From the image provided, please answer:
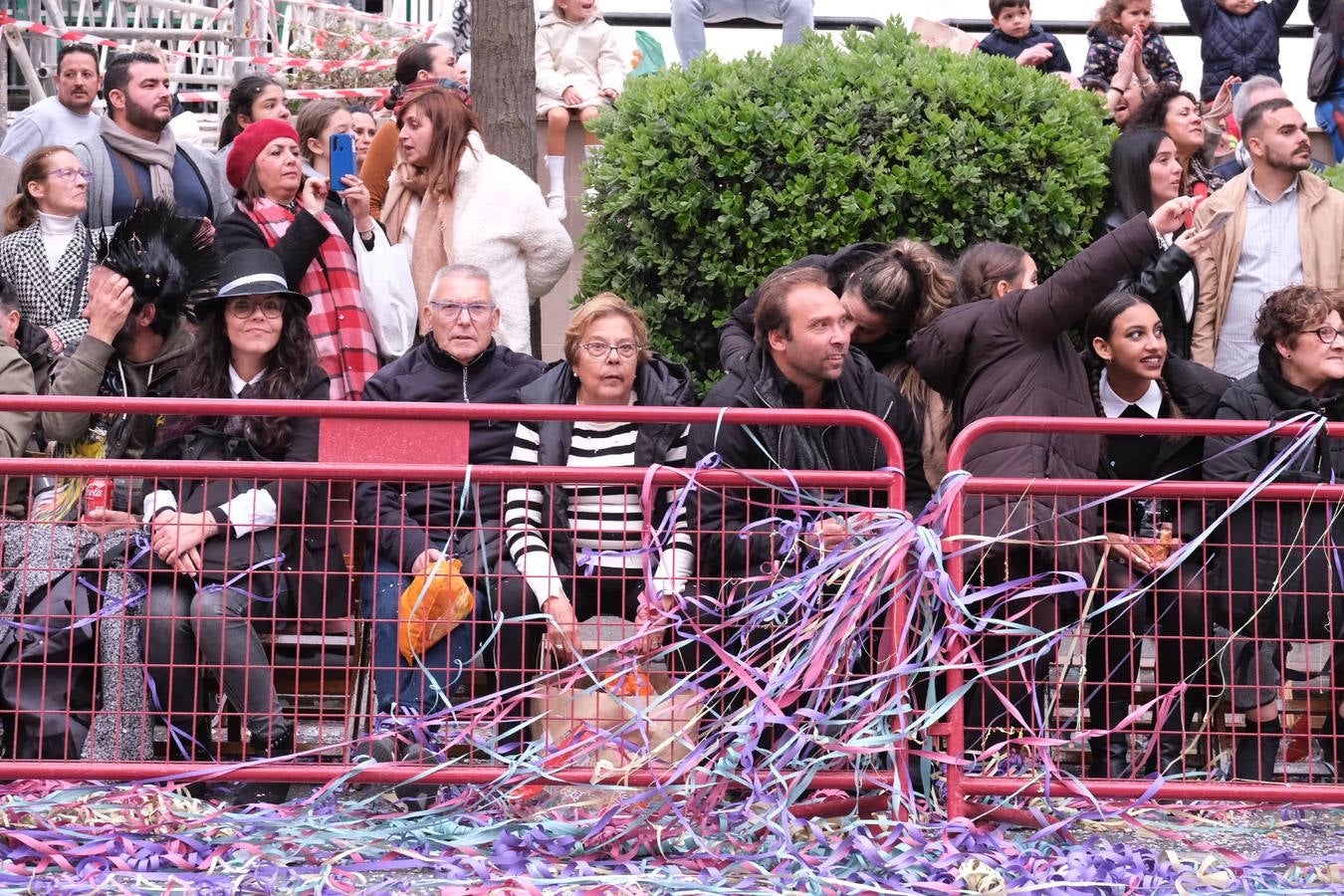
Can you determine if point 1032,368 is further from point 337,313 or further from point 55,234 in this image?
point 55,234

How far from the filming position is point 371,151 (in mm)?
9164

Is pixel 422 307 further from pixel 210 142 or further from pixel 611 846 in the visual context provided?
pixel 210 142

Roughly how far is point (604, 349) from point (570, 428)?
12.2 inches

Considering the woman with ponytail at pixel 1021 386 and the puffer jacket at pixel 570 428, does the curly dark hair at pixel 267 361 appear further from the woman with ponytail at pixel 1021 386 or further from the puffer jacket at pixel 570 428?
the woman with ponytail at pixel 1021 386

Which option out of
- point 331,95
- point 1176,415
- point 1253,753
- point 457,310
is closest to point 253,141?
point 457,310

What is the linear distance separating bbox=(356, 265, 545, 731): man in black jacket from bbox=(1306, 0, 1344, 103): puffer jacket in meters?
7.27

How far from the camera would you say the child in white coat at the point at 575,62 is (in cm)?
1088

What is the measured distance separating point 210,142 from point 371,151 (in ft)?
19.7

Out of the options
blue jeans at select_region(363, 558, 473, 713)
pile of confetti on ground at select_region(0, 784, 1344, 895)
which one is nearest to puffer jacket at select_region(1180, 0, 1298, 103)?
pile of confetti on ground at select_region(0, 784, 1344, 895)

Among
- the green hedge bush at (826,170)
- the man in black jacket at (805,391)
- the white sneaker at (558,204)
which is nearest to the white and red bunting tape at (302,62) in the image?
the white sneaker at (558,204)

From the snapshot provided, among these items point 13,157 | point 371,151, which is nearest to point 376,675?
point 371,151

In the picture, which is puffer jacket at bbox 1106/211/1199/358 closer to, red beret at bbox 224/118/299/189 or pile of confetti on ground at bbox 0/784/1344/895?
pile of confetti on ground at bbox 0/784/1344/895

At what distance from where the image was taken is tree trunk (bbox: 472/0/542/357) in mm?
9188

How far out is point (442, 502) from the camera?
6344 mm
